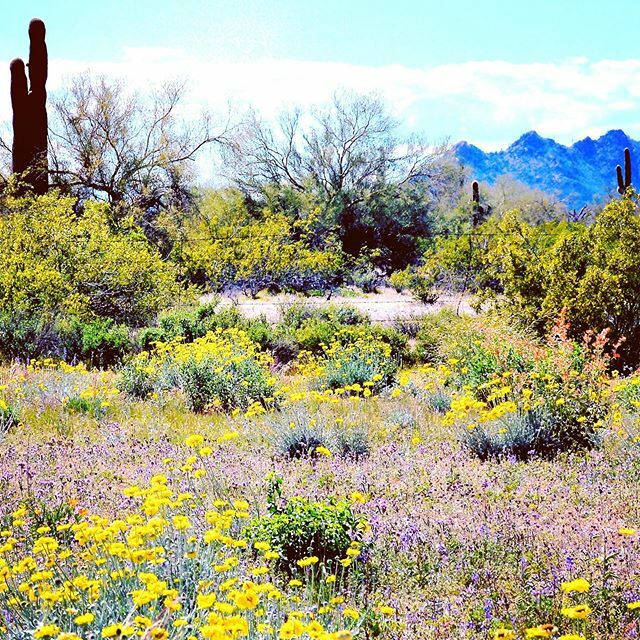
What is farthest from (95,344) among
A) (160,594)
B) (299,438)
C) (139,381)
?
(160,594)

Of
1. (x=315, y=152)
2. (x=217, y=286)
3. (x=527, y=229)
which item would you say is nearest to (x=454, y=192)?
(x=315, y=152)

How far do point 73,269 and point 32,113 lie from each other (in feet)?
34.1

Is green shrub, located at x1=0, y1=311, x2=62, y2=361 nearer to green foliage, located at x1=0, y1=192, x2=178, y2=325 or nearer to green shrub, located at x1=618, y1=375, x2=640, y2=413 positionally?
green foliage, located at x1=0, y1=192, x2=178, y2=325

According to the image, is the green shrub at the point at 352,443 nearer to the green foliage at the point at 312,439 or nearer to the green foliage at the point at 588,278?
the green foliage at the point at 312,439

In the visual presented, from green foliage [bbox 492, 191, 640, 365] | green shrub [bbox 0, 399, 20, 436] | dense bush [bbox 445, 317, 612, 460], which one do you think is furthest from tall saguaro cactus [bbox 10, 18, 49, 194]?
dense bush [bbox 445, 317, 612, 460]

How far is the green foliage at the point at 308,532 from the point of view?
13.7ft

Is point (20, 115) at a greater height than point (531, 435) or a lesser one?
greater

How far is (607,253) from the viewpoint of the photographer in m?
11.9

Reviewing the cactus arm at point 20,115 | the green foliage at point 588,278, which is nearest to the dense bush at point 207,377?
the green foliage at point 588,278

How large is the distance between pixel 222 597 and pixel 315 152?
3302cm

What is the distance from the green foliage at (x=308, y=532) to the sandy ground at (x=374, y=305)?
11.4 m

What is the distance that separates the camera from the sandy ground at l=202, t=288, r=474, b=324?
16578mm

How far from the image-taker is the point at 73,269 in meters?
14.1

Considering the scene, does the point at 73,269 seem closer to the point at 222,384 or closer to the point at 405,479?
the point at 222,384
